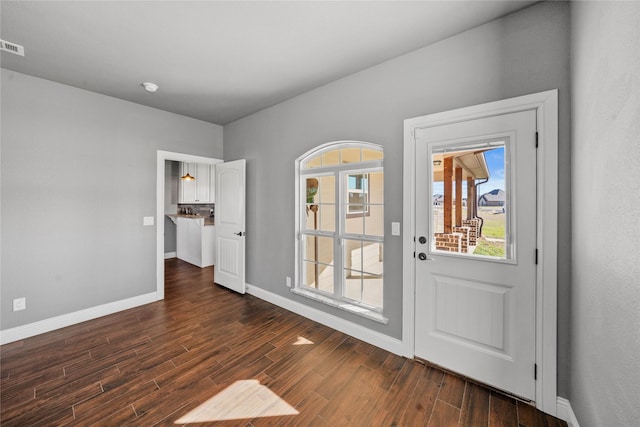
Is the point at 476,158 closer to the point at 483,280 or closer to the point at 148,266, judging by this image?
the point at 483,280

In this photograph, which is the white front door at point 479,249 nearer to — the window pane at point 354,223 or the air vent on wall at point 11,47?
the window pane at point 354,223

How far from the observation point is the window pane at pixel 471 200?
188 cm

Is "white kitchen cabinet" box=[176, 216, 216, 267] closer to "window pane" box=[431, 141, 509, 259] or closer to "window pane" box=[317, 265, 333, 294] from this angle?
"window pane" box=[317, 265, 333, 294]

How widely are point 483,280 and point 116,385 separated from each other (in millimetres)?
2967

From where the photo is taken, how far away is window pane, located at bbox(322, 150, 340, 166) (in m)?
2.94

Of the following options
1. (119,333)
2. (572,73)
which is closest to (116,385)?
(119,333)

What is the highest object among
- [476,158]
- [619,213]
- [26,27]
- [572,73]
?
[26,27]

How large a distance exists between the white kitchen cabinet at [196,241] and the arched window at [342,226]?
10.3 ft

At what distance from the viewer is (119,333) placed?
2.74 m

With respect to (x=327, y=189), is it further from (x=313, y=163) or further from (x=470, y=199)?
(x=470, y=199)

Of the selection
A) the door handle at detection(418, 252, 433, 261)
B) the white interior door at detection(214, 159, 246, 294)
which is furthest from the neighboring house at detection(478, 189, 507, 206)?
the white interior door at detection(214, 159, 246, 294)

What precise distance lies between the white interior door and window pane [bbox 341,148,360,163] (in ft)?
5.58

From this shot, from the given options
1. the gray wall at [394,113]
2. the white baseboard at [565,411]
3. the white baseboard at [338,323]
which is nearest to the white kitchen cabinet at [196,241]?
the gray wall at [394,113]

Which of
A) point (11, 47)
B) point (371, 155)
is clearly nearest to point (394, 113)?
point (371, 155)
